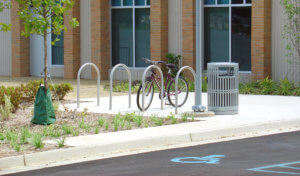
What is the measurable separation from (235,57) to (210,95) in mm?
9471

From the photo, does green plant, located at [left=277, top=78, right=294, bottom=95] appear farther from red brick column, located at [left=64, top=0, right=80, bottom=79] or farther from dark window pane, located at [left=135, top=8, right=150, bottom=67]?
red brick column, located at [left=64, top=0, right=80, bottom=79]

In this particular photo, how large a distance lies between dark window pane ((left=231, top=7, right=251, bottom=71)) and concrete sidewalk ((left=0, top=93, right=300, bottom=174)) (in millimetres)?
7248

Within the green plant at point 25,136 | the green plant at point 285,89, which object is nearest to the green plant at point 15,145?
the green plant at point 25,136

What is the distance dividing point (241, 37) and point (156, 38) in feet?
11.0

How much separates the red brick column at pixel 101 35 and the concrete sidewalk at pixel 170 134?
1075 cm

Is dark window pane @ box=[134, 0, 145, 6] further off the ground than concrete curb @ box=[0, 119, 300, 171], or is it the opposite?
dark window pane @ box=[134, 0, 145, 6]

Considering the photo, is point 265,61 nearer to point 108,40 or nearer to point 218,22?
point 218,22

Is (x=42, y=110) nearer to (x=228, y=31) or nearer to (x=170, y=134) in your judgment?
(x=170, y=134)

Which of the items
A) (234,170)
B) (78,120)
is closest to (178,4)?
(78,120)

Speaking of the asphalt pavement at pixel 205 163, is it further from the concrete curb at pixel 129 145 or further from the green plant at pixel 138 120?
the green plant at pixel 138 120

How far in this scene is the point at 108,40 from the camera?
2867 cm

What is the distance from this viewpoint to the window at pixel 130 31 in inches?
1097

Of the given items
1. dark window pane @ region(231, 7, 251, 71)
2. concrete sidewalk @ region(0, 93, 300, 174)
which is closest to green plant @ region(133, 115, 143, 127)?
concrete sidewalk @ region(0, 93, 300, 174)

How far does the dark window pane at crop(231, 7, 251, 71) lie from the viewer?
2489cm
